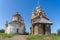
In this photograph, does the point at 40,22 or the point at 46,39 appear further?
the point at 40,22

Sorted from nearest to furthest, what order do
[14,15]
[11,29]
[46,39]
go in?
[46,39] → [11,29] → [14,15]

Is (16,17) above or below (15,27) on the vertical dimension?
above

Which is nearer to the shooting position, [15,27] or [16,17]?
[15,27]

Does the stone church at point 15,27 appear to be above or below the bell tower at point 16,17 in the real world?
below

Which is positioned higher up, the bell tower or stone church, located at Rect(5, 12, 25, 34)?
the bell tower

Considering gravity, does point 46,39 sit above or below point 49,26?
below

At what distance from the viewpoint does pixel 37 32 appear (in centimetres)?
3984

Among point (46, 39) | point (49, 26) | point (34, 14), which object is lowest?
point (46, 39)

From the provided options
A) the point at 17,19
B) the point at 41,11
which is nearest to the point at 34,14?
the point at 41,11

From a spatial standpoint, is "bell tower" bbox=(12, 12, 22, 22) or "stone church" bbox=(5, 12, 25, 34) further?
"bell tower" bbox=(12, 12, 22, 22)

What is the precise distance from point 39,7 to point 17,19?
8038 millimetres

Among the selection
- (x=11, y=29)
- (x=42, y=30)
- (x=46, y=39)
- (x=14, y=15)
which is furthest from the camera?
(x=14, y=15)

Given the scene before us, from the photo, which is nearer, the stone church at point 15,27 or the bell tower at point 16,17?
the stone church at point 15,27

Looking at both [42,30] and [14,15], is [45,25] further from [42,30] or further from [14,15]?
[14,15]
